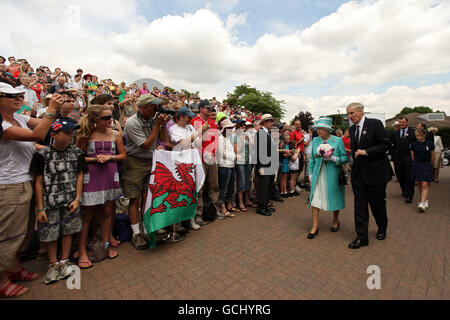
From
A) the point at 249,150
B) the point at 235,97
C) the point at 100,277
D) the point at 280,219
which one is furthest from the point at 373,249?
the point at 235,97

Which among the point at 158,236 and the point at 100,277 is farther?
the point at 158,236

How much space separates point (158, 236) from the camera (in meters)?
3.73

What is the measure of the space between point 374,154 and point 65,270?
185 inches

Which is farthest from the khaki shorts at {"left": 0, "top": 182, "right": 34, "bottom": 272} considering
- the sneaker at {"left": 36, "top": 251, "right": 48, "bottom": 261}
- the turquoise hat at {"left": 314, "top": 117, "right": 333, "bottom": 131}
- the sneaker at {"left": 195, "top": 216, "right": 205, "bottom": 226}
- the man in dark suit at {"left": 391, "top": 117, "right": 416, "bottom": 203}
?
the man in dark suit at {"left": 391, "top": 117, "right": 416, "bottom": 203}

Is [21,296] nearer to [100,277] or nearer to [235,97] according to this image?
[100,277]

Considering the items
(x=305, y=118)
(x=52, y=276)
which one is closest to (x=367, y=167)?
(x=52, y=276)

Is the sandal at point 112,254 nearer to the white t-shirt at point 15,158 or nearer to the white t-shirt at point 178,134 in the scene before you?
the white t-shirt at point 15,158

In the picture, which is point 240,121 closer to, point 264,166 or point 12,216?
point 264,166

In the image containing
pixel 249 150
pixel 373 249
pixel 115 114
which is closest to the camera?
pixel 373 249

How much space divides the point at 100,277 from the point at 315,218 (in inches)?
139

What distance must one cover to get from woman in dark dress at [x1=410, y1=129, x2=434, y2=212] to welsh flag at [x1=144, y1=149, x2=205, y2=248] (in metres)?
5.58

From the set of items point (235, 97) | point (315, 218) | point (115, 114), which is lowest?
point (315, 218)

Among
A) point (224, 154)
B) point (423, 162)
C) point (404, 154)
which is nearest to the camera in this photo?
point (224, 154)

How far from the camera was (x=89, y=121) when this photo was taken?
10.3ft
